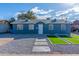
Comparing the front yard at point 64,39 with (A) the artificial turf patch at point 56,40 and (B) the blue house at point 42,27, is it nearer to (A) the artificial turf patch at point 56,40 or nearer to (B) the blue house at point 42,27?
(A) the artificial turf patch at point 56,40

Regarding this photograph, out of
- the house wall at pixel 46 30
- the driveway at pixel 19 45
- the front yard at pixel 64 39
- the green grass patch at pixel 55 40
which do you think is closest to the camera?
the driveway at pixel 19 45

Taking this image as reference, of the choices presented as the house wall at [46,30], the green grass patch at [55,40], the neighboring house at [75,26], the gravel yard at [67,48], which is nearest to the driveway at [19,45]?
the house wall at [46,30]

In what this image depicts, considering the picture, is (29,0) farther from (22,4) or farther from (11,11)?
(11,11)

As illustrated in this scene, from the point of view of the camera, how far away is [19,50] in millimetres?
9812

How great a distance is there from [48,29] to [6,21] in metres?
1.97

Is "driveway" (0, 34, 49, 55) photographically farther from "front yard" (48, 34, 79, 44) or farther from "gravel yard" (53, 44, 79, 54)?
"gravel yard" (53, 44, 79, 54)

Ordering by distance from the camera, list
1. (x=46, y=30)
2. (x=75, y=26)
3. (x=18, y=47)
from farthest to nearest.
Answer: (x=46, y=30), (x=75, y=26), (x=18, y=47)

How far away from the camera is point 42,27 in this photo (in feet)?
37.3

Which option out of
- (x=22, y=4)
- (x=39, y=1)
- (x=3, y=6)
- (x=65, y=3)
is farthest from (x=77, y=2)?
(x=3, y=6)

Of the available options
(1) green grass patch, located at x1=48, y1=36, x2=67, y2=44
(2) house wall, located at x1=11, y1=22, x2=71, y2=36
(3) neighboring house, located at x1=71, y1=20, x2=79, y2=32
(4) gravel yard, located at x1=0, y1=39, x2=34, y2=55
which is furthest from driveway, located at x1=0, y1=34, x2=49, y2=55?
(3) neighboring house, located at x1=71, y1=20, x2=79, y2=32

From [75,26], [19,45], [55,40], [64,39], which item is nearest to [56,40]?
[55,40]

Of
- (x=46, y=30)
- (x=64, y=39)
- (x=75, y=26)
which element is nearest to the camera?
(x=75, y=26)

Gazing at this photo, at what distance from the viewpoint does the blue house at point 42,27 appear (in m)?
10.7

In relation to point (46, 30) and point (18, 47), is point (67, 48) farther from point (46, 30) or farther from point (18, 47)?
point (18, 47)
